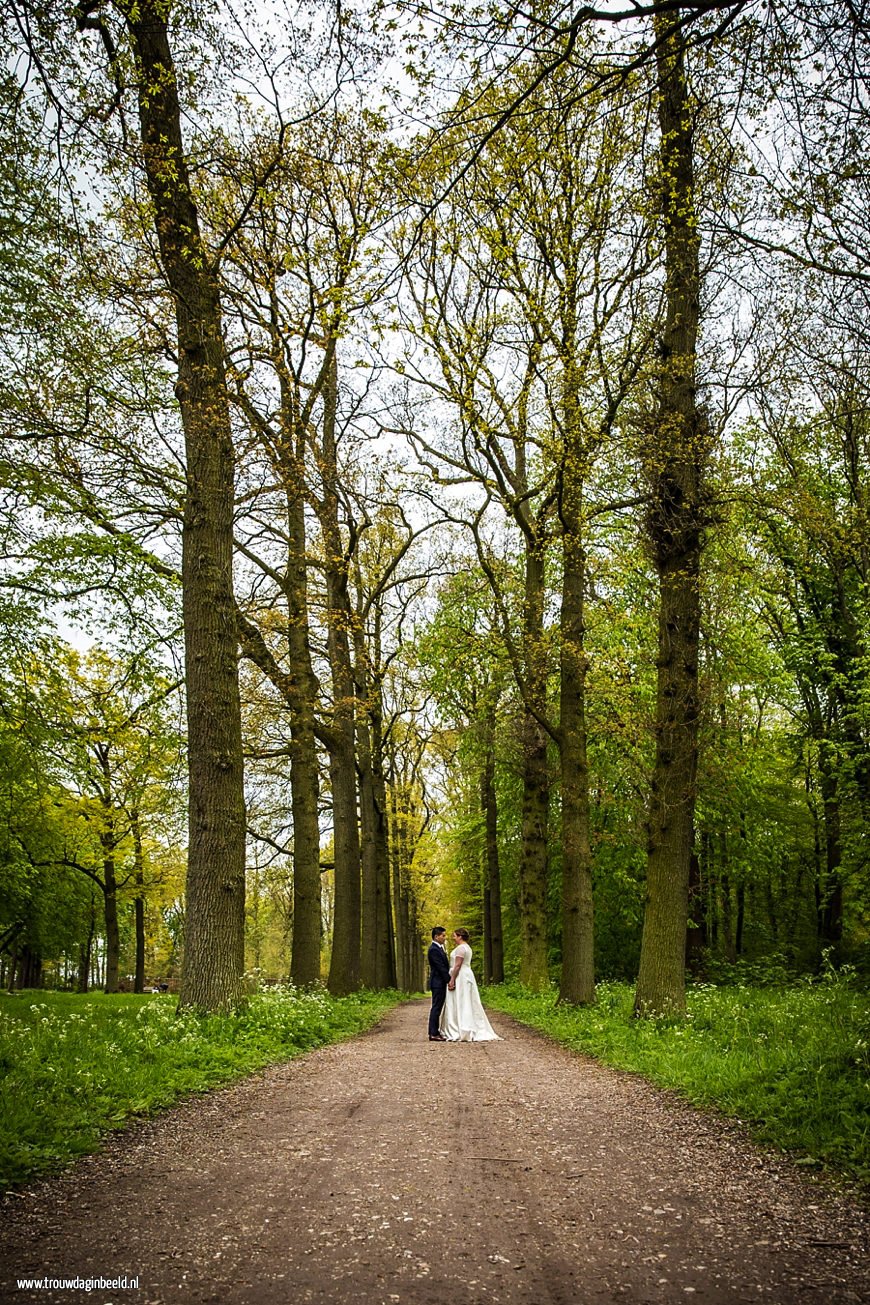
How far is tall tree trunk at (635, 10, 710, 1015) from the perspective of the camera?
1036cm

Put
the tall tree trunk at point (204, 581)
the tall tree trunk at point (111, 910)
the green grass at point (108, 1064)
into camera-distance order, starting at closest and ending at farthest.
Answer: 1. the green grass at point (108, 1064)
2. the tall tree trunk at point (204, 581)
3. the tall tree trunk at point (111, 910)

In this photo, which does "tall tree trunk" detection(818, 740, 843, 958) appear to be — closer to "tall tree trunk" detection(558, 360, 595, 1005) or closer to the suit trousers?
"tall tree trunk" detection(558, 360, 595, 1005)

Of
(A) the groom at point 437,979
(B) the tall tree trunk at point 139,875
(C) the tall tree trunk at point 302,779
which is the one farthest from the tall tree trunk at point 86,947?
(A) the groom at point 437,979

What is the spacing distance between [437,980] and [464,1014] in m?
0.69

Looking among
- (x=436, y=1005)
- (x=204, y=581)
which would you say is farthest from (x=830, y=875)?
(x=204, y=581)

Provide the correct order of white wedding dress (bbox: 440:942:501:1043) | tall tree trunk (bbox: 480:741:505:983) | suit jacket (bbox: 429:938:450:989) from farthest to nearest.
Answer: tall tree trunk (bbox: 480:741:505:983) → suit jacket (bbox: 429:938:450:989) → white wedding dress (bbox: 440:942:501:1043)

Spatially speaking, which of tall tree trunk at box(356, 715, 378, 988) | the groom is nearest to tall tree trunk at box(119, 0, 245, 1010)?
the groom

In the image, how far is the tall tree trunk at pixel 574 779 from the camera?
1388cm

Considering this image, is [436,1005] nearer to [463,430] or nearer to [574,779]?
[574,779]

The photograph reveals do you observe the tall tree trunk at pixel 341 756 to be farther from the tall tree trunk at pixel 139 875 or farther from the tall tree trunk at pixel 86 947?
the tall tree trunk at pixel 86 947

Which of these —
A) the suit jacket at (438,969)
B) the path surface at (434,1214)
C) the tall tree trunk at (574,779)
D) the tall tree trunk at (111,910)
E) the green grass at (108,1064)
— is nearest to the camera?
the path surface at (434,1214)

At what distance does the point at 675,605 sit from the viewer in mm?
11023

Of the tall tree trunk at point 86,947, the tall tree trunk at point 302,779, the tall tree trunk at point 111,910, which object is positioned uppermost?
the tall tree trunk at point 302,779

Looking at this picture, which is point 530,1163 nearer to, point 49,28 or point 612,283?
point 49,28
